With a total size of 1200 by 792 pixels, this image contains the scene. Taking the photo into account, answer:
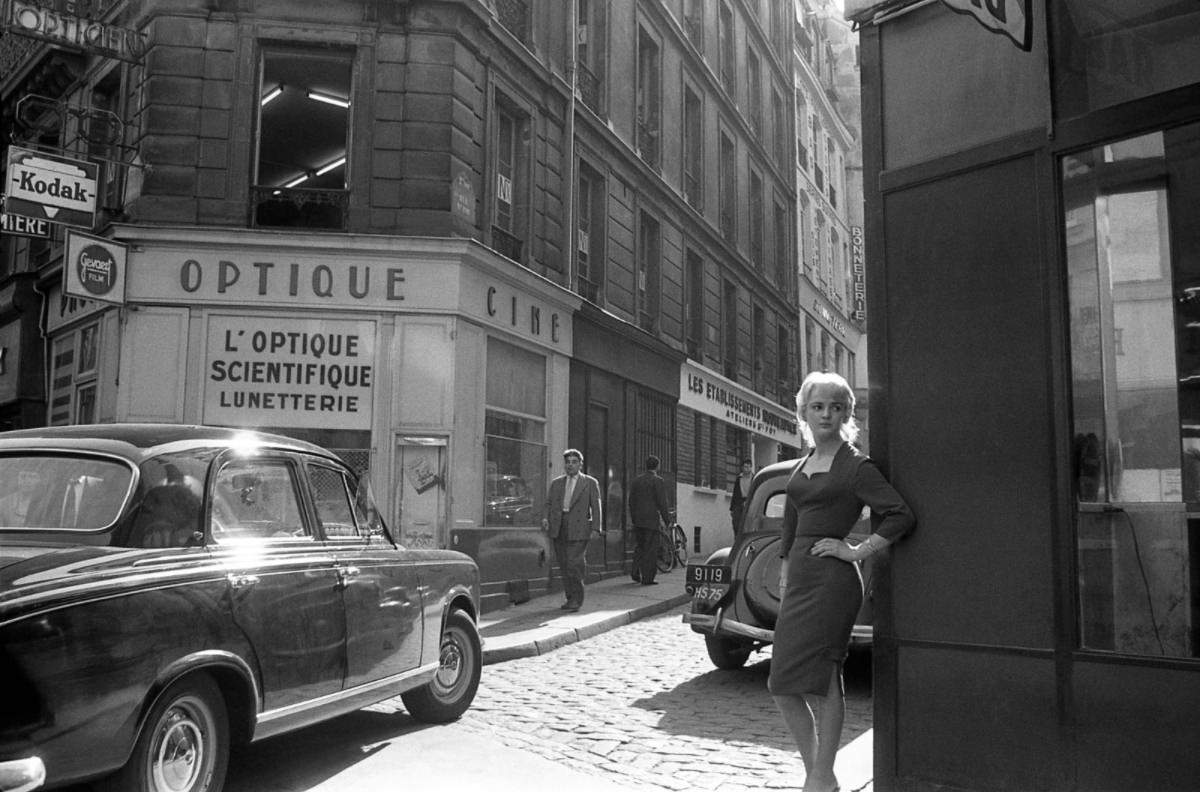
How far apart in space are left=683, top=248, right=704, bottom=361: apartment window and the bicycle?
4182 mm

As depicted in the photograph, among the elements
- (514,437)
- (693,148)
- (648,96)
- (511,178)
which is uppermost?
(648,96)

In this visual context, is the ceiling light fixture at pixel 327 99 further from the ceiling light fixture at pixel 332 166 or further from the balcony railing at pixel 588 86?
the balcony railing at pixel 588 86

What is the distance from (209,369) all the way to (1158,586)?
10741mm

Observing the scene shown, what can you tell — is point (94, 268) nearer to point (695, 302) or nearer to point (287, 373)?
point (287, 373)

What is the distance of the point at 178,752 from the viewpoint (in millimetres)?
4184

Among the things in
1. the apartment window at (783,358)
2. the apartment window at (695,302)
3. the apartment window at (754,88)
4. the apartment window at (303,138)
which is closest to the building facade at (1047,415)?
the apartment window at (303,138)

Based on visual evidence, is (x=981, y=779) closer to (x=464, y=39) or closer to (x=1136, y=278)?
(x=1136, y=278)

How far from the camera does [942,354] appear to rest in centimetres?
440

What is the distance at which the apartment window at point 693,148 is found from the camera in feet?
72.0

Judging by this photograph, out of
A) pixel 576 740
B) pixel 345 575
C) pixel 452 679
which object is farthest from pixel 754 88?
pixel 345 575

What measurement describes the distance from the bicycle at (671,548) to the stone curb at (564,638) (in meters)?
4.90

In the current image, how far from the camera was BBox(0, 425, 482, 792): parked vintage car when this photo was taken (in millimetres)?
3605

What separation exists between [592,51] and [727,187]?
7.75 metres

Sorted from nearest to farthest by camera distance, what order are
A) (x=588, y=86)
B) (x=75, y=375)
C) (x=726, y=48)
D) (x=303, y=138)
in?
(x=303, y=138), (x=75, y=375), (x=588, y=86), (x=726, y=48)
